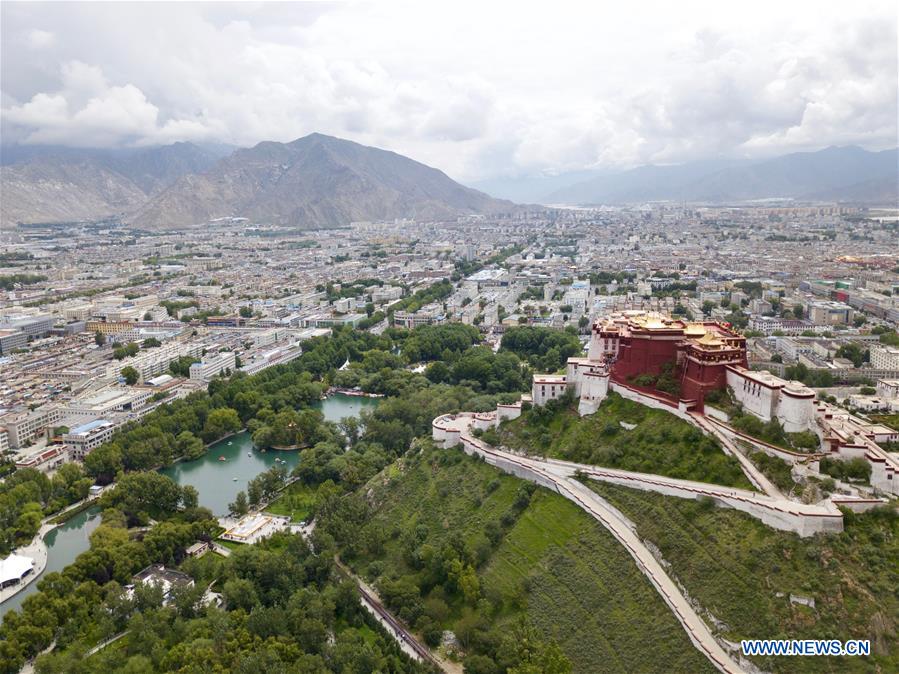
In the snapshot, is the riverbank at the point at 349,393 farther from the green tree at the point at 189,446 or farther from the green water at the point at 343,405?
the green tree at the point at 189,446

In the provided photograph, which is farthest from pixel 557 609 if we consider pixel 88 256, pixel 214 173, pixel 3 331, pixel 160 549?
pixel 214 173

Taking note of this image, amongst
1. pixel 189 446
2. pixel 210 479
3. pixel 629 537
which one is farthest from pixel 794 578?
pixel 189 446

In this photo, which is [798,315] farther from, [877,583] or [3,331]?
[3,331]

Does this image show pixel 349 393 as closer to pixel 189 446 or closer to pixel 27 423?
pixel 189 446

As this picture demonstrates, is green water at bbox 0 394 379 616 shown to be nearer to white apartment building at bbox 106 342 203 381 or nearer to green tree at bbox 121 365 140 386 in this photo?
green tree at bbox 121 365 140 386

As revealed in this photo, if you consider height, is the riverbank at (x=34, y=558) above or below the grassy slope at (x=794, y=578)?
below

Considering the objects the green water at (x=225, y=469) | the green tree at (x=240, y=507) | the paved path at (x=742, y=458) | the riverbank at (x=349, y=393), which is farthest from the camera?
the riverbank at (x=349, y=393)

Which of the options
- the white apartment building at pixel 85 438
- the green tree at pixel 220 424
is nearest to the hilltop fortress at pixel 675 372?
the green tree at pixel 220 424

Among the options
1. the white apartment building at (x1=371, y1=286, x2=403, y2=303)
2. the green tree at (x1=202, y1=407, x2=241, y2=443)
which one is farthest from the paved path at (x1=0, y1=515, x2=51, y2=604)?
the white apartment building at (x1=371, y1=286, x2=403, y2=303)
